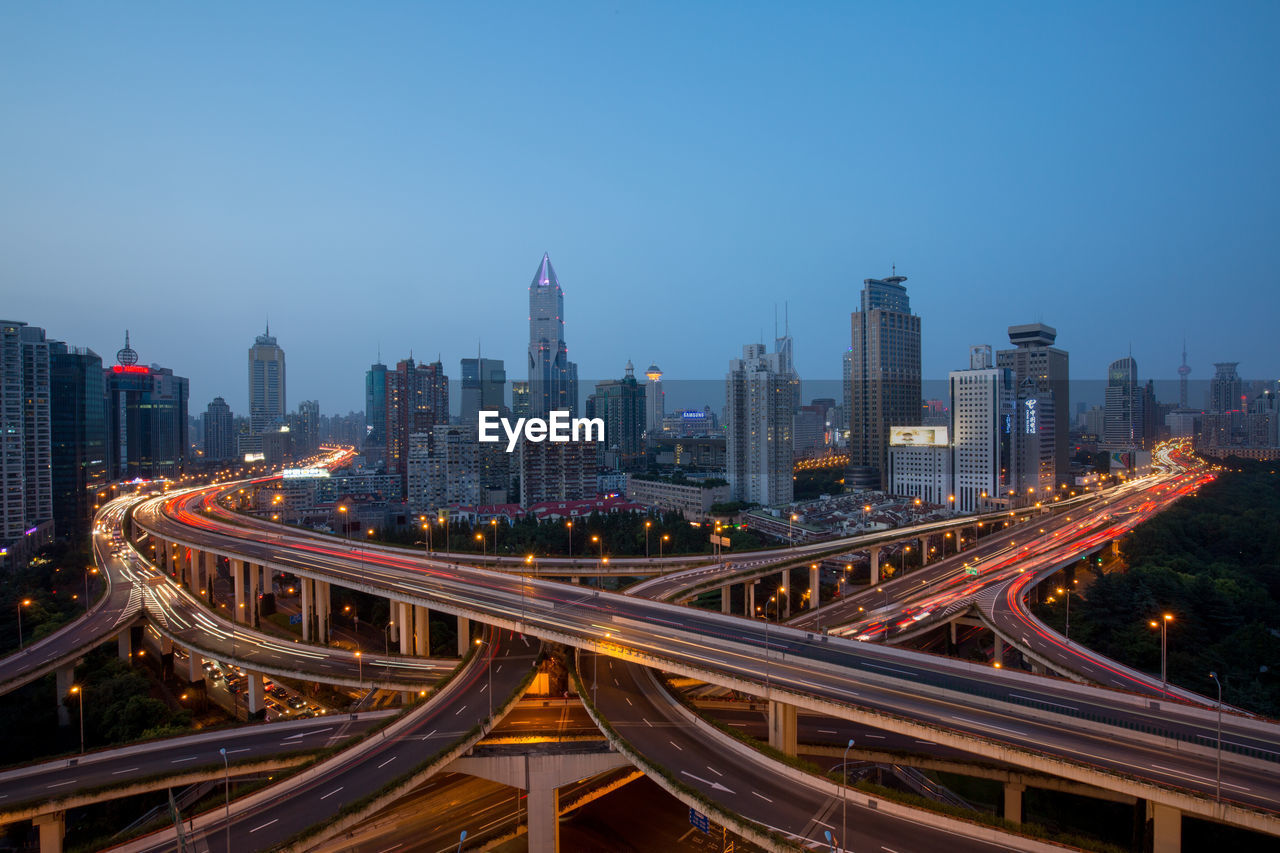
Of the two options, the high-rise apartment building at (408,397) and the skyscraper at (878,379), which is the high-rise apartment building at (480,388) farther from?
the skyscraper at (878,379)

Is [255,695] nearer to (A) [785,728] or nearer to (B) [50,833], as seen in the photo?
(B) [50,833]

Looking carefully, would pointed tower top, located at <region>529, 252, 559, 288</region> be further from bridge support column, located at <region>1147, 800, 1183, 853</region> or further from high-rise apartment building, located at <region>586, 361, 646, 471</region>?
bridge support column, located at <region>1147, 800, 1183, 853</region>

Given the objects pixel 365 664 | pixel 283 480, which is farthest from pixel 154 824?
pixel 283 480

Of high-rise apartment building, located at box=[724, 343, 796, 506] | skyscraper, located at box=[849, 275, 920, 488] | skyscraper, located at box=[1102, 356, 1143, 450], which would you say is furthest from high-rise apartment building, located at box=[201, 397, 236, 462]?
skyscraper, located at box=[1102, 356, 1143, 450]

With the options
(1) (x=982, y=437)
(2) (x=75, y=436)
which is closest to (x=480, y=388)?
(2) (x=75, y=436)


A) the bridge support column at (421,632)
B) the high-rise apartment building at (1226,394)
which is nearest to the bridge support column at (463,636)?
the bridge support column at (421,632)
